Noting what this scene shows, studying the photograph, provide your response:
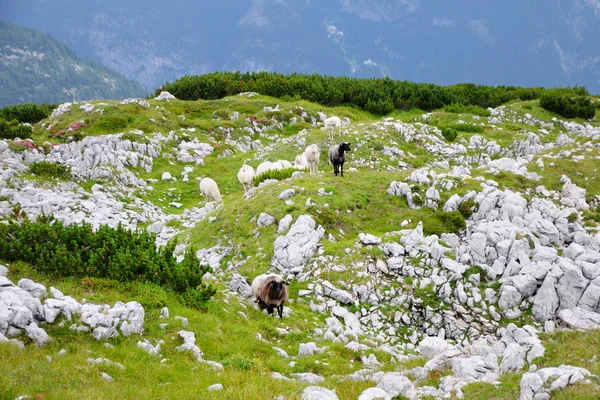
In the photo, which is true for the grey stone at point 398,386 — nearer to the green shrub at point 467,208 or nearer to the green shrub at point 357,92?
the green shrub at point 467,208

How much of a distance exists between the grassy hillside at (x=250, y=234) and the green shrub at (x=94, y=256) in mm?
431

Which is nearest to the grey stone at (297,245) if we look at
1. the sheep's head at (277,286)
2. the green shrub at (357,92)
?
the sheep's head at (277,286)

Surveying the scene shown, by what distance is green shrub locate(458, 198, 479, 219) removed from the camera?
688 inches

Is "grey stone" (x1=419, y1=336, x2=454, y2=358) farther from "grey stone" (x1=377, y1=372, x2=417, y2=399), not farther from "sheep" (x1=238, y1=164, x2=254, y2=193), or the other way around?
"sheep" (x1=238, y1=164, x2=254, y2=193)

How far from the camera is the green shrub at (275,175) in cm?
2534

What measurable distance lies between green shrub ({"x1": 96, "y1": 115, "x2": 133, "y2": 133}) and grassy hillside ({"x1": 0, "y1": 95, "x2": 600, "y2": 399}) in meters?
0.18

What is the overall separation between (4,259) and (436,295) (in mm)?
13972

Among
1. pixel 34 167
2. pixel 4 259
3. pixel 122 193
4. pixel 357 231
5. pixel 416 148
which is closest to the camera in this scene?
pixel 4 259

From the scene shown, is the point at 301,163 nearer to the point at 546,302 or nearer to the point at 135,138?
the point at 135,138

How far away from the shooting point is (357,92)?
58250 millimetres

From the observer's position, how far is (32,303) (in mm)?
7945

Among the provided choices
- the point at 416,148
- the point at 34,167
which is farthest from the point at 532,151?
the point at 34,167

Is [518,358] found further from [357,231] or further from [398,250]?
[357,231]

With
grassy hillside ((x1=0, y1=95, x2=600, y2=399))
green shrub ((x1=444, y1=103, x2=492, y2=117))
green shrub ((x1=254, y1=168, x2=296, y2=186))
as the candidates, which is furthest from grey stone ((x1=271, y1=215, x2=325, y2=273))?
green shrub ((x1=444, y1=103, x2=492, y2=117))
